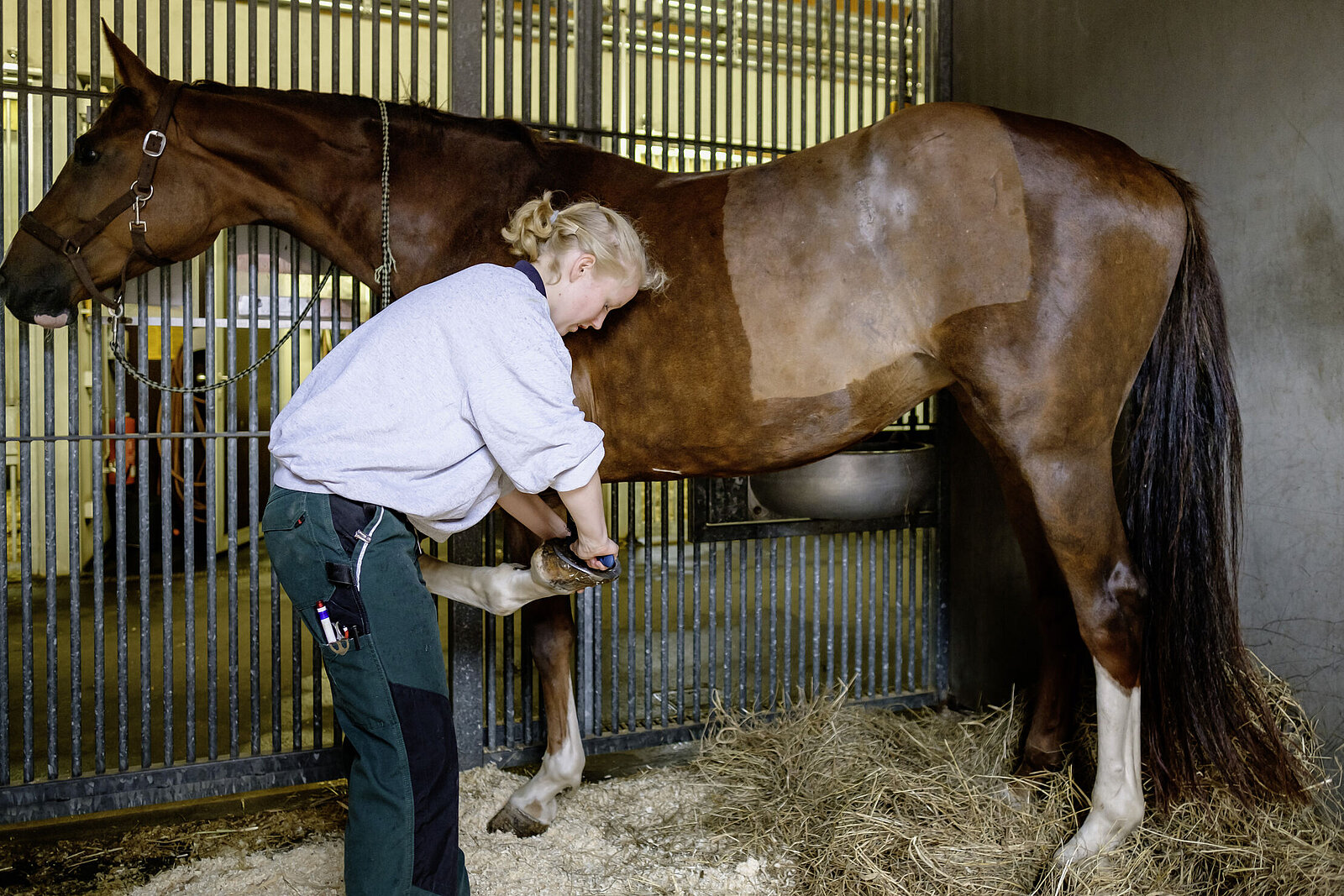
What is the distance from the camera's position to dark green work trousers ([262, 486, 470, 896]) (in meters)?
1.49

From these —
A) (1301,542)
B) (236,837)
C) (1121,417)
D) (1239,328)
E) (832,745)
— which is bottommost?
(236,837)

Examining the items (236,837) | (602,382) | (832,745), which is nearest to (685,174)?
(602,382)

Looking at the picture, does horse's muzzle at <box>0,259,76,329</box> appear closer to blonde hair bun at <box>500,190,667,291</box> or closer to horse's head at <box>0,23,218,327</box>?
horse's head at <box>0,23,218,327</box>

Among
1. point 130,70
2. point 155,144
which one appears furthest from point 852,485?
point 130,70

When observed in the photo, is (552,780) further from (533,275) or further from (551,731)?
(533,275)

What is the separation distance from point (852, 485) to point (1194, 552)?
1.00m

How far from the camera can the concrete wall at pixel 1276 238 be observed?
2.26 meters

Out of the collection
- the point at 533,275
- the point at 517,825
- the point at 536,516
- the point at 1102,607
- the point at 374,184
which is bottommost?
the point at 517,825

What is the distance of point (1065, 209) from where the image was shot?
7.05ft

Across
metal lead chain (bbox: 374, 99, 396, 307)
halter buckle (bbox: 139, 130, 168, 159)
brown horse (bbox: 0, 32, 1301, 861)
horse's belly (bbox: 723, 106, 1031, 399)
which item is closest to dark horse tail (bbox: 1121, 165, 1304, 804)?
brown horse (bbox: 0, 32, 1301, 861)

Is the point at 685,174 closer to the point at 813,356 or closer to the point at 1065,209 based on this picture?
the point at 813,356

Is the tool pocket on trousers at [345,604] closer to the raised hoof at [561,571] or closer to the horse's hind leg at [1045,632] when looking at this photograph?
the raised hoof at [561,571]

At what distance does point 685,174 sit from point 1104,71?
138cm

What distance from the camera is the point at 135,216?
2.35 meters
